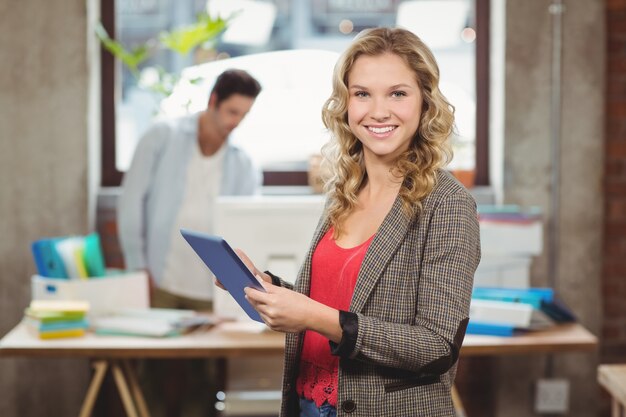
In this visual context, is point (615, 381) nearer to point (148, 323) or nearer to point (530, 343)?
point (530, 343)

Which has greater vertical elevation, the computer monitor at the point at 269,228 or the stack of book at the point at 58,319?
the computer monitor at the point at 269,228

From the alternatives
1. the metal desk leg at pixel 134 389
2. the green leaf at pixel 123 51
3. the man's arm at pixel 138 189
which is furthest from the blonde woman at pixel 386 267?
the green leaf at pixel 123 51

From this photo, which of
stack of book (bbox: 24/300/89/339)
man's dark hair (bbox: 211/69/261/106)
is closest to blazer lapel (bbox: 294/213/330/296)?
stack of book (bbox: 24/300/89/339)

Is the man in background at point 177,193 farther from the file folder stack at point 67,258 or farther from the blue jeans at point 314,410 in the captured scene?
the blue jeans at point 314,410

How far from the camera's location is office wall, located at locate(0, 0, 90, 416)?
363 cm

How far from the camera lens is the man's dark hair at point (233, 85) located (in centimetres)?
333

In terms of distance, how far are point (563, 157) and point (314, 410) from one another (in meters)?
2.42

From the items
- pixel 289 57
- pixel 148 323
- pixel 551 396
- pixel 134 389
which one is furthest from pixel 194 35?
pixel 551 396

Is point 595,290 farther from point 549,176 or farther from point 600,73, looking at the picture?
point 600,73

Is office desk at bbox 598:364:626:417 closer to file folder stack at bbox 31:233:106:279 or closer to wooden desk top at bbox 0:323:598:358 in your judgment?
wooden desk top at bbox 0:323:598:358

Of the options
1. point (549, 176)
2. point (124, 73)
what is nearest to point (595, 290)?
point (549, 176)

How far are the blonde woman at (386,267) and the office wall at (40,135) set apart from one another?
2.18 meters

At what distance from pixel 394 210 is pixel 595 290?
2.45 m

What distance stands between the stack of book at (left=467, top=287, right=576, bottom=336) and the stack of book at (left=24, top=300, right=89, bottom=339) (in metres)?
1.26
